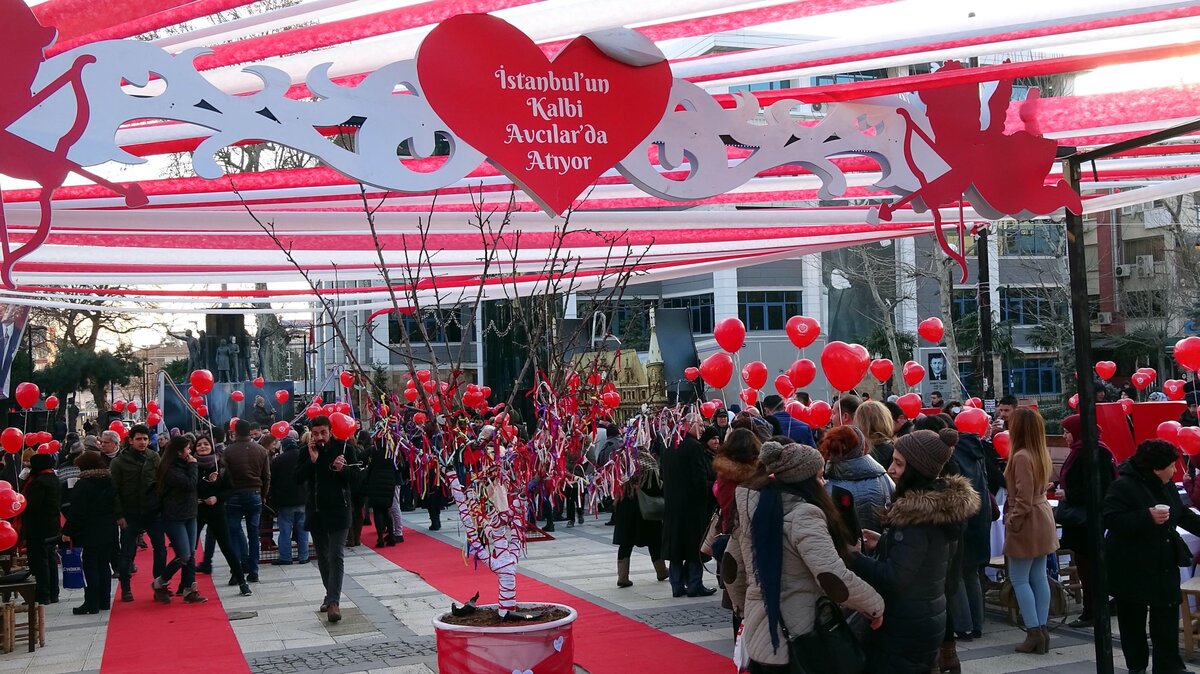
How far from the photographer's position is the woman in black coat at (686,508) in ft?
29.9

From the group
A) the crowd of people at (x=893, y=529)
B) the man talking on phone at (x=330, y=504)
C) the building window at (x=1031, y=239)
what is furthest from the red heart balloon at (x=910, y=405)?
the building window at (x=1031, y=239)

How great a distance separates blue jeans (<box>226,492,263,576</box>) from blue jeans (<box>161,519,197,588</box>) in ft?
2.41

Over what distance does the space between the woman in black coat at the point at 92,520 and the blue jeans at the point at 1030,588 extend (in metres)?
7.66

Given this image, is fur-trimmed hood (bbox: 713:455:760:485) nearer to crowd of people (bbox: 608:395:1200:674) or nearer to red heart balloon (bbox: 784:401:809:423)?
crowd of people (bbox: 608:395:1200:674)

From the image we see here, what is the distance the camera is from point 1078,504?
7.35 metres

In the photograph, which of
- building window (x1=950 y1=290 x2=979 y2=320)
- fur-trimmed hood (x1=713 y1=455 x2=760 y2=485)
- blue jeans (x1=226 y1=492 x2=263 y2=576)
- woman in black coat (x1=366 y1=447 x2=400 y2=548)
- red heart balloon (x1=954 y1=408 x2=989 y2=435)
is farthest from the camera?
building window (x1=950 y1=290 x2=979 y2=320)

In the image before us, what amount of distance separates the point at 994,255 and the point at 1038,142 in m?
35.1

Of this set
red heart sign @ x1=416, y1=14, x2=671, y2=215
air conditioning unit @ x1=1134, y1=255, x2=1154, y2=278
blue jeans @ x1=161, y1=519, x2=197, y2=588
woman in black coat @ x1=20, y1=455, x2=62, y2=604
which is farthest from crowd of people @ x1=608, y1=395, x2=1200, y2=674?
air conditioning unit @ x1=1134, y1=255, x2=1154, y2=278

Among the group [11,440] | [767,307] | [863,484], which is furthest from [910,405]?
[767,307]

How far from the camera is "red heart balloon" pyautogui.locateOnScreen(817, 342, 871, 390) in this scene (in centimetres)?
989

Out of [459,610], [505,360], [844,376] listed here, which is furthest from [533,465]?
[505,360]

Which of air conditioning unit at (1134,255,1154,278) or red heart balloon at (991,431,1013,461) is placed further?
air conditioning unit at (1134,255,1154,278)

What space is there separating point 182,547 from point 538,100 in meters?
7.63

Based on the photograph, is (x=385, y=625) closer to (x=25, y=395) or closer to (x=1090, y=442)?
(x=1090, y=442)
